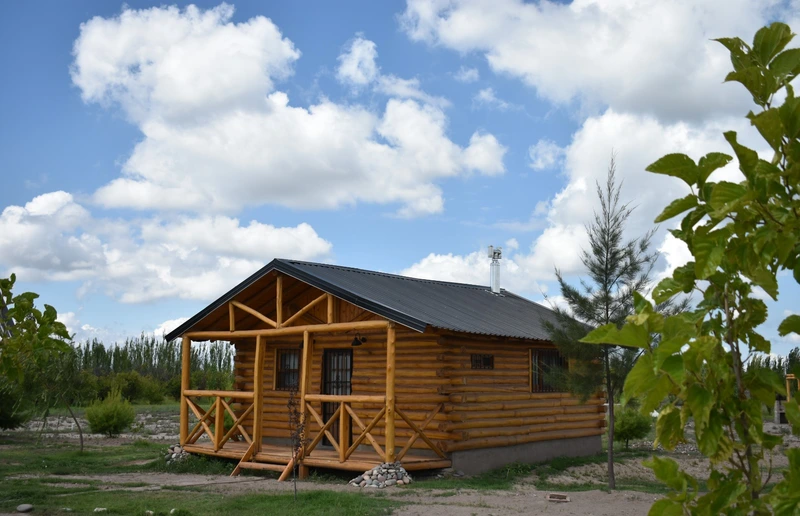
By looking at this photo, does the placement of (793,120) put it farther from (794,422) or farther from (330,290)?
(330,290)

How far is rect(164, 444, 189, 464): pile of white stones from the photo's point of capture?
1620 cm

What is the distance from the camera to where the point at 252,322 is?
702 inches

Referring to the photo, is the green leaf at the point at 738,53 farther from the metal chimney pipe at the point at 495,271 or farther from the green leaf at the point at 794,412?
the metal chimney pipe at the point at 495,271

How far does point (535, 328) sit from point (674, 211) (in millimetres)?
15628

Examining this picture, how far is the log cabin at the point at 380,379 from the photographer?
13609mm

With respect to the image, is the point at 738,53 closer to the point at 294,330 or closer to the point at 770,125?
the point at 770,125

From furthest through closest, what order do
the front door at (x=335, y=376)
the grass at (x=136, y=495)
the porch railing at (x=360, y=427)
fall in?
the front door at (x=335, y=376) < the porch railing at (x=360, y=427) < the grass at (x=136, y=495)

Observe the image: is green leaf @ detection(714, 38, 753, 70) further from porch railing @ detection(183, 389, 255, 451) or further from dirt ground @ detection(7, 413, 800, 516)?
porch railing @ detection(183, 389, 255, 451)

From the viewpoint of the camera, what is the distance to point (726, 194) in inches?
63.9

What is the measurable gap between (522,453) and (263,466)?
567cm

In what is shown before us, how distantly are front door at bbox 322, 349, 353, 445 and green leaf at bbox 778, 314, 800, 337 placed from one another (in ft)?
47.6

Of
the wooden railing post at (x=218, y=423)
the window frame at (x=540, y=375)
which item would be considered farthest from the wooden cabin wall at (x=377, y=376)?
the window frame at (x=540, y=375)

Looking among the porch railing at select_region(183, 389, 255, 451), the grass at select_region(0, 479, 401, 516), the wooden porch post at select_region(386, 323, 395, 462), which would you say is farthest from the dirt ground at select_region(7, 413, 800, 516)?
the porch railing at select_region(183, 389, 255, 451)

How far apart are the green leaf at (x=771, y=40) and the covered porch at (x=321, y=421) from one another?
1135 centimetres
